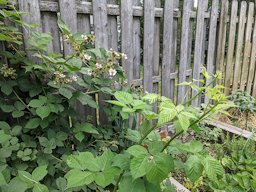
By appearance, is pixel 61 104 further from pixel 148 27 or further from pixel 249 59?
pixel 249 59

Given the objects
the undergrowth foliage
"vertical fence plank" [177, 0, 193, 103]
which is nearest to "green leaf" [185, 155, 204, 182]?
the undergrowth foliage

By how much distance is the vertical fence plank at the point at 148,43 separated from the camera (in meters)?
2.16

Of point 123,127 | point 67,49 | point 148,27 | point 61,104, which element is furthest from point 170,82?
point 61,104

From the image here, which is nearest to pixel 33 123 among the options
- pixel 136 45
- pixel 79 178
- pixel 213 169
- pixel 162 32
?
pixel 79 178

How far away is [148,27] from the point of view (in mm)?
2207

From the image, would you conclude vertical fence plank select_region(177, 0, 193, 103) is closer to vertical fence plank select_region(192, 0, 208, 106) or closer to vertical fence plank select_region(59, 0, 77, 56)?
vertical fence plank select_region(192, 0, 208, 106)

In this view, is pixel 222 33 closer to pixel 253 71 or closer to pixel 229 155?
pixel 253 71

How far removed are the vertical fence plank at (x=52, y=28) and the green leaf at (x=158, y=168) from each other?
51.1 inches

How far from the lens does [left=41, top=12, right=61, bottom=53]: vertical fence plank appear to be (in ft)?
5.44

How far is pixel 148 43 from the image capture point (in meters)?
2.27

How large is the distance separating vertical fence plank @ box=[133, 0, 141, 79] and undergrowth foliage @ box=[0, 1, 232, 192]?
2.01 ft

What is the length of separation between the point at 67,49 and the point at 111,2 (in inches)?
A: 23.4

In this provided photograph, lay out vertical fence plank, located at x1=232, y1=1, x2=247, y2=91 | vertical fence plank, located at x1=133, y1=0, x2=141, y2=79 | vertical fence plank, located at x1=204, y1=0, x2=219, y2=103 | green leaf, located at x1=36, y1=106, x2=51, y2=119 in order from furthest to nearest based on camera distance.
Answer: vertical fence plank, located at x1=232, y1=1, x2=247, y2=91, vertical fence plank, located at x1=204, y1=0, x2=219, y2=103, vertical fence plank, located at x1=133, y1=0, x2=141, y2=79, green leaf, located at x1=36, y1=106, x2=51, y2=119

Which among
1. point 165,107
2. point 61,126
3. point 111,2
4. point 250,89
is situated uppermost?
point 111,2
